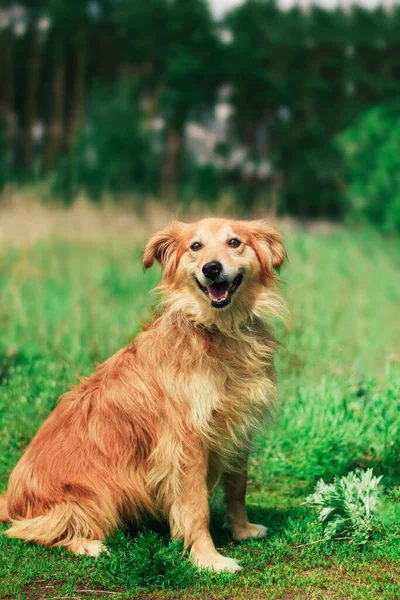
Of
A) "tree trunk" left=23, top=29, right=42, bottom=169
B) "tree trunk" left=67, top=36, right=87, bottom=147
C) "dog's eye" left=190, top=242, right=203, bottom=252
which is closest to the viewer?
"dog's eye" left=190, top=242, right=203, bottom=252

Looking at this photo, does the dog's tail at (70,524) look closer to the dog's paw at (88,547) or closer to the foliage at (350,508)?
the dog's paw at (88,547)

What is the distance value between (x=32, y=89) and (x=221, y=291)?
2958cm

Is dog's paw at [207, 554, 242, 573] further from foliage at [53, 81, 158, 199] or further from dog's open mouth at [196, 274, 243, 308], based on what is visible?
foliage at [53, 81, 158, 199]

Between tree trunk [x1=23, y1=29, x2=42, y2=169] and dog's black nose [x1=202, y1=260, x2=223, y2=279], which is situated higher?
tree trunk [x1=23, y1=29, x2=42, y2=169]

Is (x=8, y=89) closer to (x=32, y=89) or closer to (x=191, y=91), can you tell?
(x=32, y=89)

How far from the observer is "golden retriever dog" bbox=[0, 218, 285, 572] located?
3.77m

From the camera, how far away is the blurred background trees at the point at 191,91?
28344mm

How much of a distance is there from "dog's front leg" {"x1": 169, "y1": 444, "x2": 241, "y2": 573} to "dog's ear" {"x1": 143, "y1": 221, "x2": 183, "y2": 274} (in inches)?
42.8

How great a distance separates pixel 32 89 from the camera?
31.2m

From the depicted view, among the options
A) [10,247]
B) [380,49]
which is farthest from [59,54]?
[10,247]

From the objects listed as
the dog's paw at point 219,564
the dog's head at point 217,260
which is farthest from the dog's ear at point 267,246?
the dog's paw at point 219,564

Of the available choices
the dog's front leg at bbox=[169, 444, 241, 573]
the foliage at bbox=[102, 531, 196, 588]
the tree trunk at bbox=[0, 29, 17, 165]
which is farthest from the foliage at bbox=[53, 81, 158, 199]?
the foliage at bbox=[102, 531, 196, 588]

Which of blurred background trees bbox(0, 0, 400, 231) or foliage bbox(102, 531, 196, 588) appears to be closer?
foliage bbox(102, 531, 196, 588)

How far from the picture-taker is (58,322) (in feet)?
31.0
